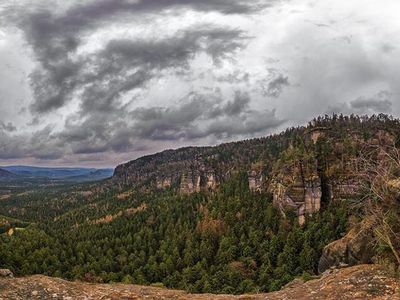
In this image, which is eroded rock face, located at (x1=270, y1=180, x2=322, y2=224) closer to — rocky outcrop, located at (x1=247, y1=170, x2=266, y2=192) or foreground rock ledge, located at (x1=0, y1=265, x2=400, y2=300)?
rocky outcrop, located at (x1=247, y1=170, x2=266, y2=192)

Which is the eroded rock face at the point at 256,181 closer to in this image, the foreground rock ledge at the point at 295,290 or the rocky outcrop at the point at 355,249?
the rocky outcrop at the point at 355,249

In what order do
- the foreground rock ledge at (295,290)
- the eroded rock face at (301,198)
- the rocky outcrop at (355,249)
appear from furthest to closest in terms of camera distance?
the eroded rock face at (301,198), the rocky outcrop at (355,249), the foreground rock ledge at (295,290)

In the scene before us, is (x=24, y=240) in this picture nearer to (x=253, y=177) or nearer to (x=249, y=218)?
(x=249, y=218)

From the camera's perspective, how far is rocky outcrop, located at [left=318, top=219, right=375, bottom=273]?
38.9 meters

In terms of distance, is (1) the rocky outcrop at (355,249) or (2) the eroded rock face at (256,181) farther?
(2) the eroded rock face at (256,181)

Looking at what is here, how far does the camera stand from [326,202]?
14725 cm

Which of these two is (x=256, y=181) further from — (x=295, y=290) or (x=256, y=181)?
(x=295, y=290)

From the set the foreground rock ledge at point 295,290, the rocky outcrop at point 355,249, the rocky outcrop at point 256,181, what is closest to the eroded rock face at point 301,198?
the rocky outcrop at point 256,181

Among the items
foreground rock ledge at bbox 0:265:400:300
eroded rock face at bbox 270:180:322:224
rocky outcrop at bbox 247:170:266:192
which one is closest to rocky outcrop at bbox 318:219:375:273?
foreground rock ledge at bbox 0:265:400:300

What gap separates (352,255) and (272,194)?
127 metres

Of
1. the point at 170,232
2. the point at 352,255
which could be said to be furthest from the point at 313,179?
the point at 352,255

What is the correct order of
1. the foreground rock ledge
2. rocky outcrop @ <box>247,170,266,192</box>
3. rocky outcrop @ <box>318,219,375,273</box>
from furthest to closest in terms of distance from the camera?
1. rocky outcrop @ <box>247,170,266,192</box>
2. rocky outcrop @ <box>318,219,375,273</box>
3. the foreground rock ledge

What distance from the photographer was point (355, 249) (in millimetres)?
41375

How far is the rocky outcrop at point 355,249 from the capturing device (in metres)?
38.9
